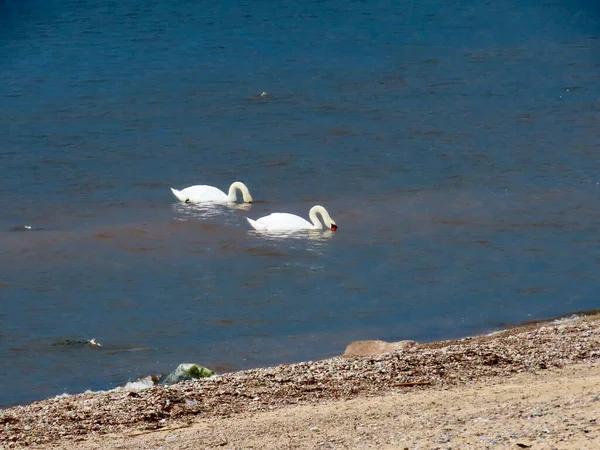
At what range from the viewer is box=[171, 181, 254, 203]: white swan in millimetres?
17547

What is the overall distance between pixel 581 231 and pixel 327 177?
5178 mm

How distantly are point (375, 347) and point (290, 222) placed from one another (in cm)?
651

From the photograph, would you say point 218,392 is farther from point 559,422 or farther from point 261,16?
point 261,16

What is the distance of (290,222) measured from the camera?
15898mm

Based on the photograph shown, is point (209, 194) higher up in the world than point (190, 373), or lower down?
lower down

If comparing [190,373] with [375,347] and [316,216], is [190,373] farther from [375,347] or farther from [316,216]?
[316,216]

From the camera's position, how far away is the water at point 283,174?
38.6ft

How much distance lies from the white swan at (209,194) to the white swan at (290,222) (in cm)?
175

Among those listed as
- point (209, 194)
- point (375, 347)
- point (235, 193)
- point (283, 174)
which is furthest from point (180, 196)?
point (375, 347)

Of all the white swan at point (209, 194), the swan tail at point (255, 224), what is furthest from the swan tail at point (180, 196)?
the swan tail at point (255, 224)

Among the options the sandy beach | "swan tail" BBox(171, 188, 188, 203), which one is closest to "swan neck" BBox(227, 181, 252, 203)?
"swan tail" BBox(171, 188, 188, 203)

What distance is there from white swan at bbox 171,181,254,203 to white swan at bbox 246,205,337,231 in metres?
1.75

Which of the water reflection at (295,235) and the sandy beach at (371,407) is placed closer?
the sandy beach at (371,407)

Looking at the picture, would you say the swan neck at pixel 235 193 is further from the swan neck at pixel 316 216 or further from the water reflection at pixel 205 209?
the swan neck at pixel 316 216
